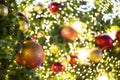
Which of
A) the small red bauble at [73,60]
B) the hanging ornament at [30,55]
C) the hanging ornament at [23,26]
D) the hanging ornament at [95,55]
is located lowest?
the hanging ornament at [30,55]

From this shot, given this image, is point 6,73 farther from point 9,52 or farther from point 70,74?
point 70,74

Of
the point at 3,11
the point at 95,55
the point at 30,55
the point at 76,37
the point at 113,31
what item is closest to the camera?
the point at 3,11

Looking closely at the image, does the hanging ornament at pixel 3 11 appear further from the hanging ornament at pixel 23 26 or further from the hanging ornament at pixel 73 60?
the hanging ornament at pixel 73 60

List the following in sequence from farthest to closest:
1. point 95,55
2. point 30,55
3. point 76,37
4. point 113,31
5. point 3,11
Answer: point 76,37, point 113,31, point 95,55, point 30,55, point 3,11

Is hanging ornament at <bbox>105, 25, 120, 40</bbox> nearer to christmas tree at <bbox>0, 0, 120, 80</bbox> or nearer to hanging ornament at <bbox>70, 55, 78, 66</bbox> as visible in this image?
christmas tree at <bbox>0, 0, 120, 80</bbox>

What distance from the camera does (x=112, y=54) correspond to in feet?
21.3

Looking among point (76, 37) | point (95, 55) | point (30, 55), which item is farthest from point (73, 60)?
point (30, 55)

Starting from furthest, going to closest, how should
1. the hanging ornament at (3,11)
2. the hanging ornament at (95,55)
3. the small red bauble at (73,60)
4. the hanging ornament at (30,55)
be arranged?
1. the small red bauble at (73,60)
2. the hanging ornament at (95,55)
3. the hanging ornament at (30,55)
4. the hanging ornament at (3,11)

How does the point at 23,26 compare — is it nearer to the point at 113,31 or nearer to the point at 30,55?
the point at 30,55

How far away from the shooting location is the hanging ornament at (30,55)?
2816 mm

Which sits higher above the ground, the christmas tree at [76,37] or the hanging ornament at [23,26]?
the christmas tree at [76,37]

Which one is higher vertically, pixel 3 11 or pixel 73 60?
pixel 73 60

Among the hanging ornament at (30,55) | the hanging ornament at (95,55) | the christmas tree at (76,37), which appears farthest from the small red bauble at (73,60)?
the hanging ornament at (30,55)

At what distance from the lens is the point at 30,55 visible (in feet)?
9.40
